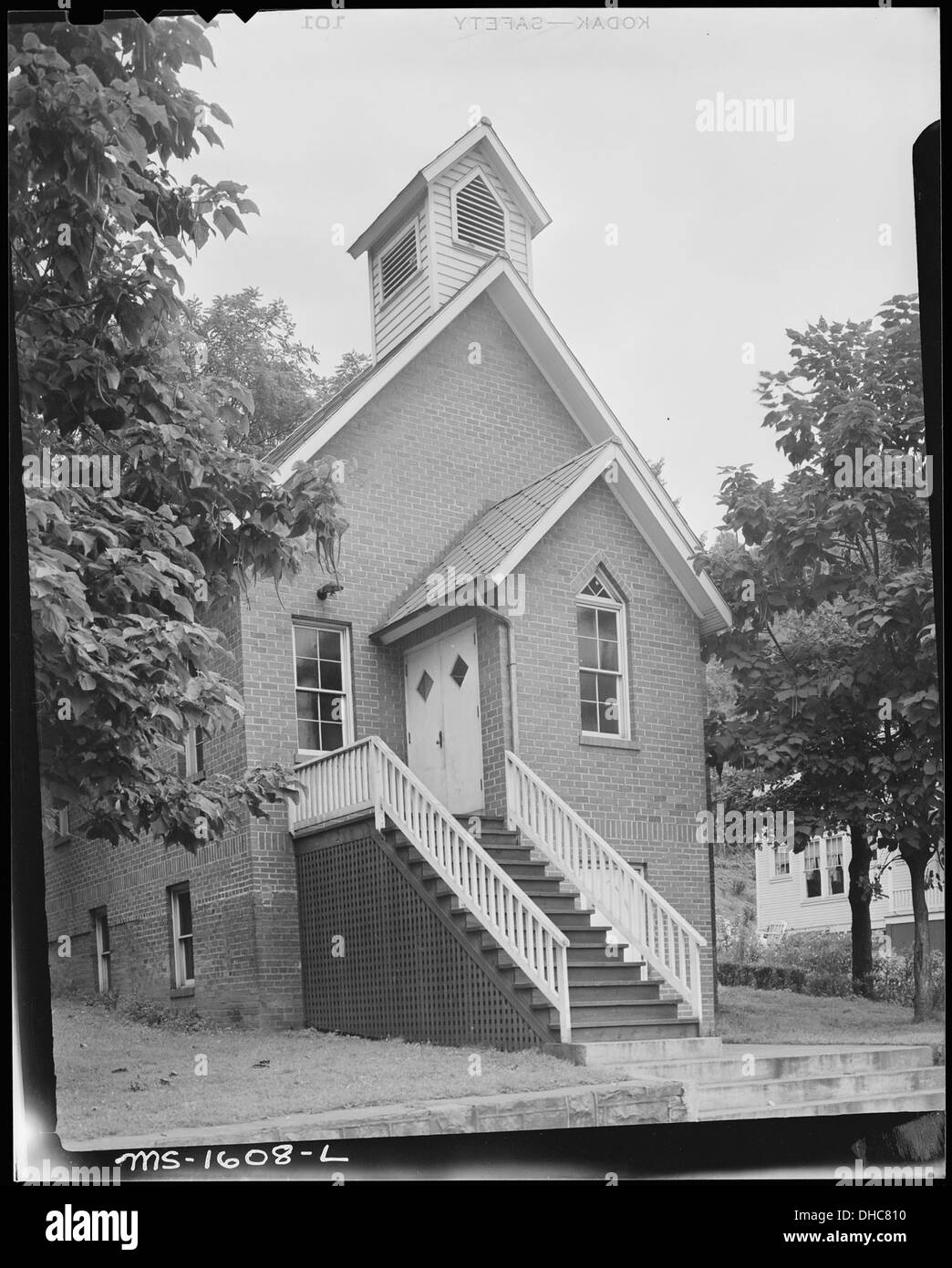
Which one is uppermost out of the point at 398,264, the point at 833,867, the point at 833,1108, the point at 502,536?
the point at 398,264

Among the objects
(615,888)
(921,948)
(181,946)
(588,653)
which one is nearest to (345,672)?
(588,653)

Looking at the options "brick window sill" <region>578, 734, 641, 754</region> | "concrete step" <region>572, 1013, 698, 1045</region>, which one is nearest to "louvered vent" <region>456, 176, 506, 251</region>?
"brick window sill" <region>578, 734, 641, 754</region>

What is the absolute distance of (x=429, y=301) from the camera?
8.64 meters

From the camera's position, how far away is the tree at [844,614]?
26.2 feet

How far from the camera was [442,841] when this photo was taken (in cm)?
871

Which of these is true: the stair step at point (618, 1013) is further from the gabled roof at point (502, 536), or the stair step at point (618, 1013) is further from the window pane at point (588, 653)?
the gabled roof at point (502, 536)

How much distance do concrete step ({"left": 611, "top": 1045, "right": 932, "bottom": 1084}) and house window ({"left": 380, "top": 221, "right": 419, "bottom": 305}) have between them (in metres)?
4.64

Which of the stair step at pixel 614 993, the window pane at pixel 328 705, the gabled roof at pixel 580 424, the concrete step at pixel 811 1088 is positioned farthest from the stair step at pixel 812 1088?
the window pane at pixel 328 705

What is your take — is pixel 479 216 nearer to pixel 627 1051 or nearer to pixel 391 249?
pixel 391 249

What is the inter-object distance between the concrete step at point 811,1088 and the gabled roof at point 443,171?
5.01 m

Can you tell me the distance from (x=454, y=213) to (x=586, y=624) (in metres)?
2.64

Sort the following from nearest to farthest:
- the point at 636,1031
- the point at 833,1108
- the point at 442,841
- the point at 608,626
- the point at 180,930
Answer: the point at 833,1108 → the point at 180,930 → the point at 636,1031 → the point at 608,626 → the point at 442,841

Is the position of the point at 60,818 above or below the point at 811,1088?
above
